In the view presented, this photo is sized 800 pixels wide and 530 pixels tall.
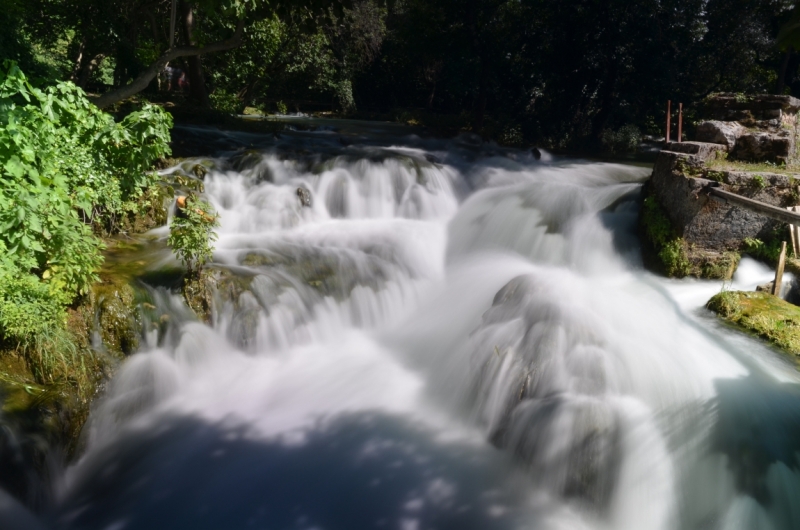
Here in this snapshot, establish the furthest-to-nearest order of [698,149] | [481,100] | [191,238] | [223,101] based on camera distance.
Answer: [481,100]
[223,101]
[698,149]
[191,238]

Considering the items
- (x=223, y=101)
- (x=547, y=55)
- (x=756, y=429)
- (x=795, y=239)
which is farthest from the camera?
(x=547, y=55)

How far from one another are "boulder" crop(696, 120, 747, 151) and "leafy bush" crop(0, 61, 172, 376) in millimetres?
8799

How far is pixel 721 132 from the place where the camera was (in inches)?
372

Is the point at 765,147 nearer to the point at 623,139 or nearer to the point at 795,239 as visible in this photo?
the point at 795,239

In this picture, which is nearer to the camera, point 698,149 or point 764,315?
point 764,315

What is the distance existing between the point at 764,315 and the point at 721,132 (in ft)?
14.2

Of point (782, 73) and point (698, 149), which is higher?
point (782, 73)

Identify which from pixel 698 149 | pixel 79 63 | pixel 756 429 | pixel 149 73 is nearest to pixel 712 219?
pixel 698 149

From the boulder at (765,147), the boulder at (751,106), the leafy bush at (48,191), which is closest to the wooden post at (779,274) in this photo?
the boulder at (765,147)

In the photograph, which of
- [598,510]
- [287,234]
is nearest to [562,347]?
[598,510]

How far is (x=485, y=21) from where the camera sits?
18781 millimetres

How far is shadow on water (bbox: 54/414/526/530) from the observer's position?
14.7 feet

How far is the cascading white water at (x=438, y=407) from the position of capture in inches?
177

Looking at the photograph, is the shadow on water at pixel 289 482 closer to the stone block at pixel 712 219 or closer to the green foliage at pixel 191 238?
the green foliage at pixel 191 238
